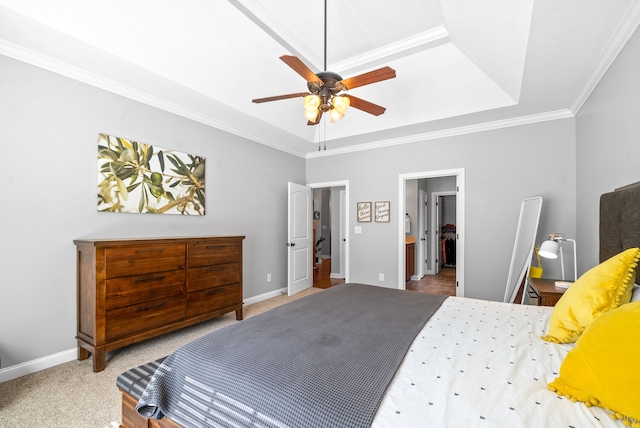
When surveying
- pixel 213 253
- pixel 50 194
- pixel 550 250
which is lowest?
pixel 213 253

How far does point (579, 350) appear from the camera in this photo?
1021 mm

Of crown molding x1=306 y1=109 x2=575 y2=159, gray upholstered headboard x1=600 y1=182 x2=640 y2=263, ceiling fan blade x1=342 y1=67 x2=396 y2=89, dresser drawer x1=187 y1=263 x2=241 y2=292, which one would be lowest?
dresser drawer x1=187 y1=263 x2=241 y2=292

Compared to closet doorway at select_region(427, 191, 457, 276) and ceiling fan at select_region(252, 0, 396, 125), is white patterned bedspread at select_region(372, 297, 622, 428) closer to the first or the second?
ceiling fan at select_region(252, 0, 396, 125)

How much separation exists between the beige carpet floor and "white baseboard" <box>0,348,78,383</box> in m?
0.04

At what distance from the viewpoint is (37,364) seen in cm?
243

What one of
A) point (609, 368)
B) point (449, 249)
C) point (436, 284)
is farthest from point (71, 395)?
point (449, 249)

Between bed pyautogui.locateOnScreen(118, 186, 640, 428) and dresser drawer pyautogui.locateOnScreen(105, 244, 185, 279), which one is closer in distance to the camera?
bed pyautogui.locateOnScreen(118, 186, 640, 428)

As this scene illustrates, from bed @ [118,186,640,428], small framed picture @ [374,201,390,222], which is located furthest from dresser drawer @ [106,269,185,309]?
small framed picture @ [374,201,390,222]

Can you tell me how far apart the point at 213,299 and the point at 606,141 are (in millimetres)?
4043

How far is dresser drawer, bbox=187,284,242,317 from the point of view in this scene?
3.13 metres

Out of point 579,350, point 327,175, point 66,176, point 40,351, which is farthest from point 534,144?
point 40,351

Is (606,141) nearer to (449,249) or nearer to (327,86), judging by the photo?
(327,86)

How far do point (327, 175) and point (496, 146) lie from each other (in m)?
2.63

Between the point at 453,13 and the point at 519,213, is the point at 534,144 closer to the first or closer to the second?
the point at 519,213
